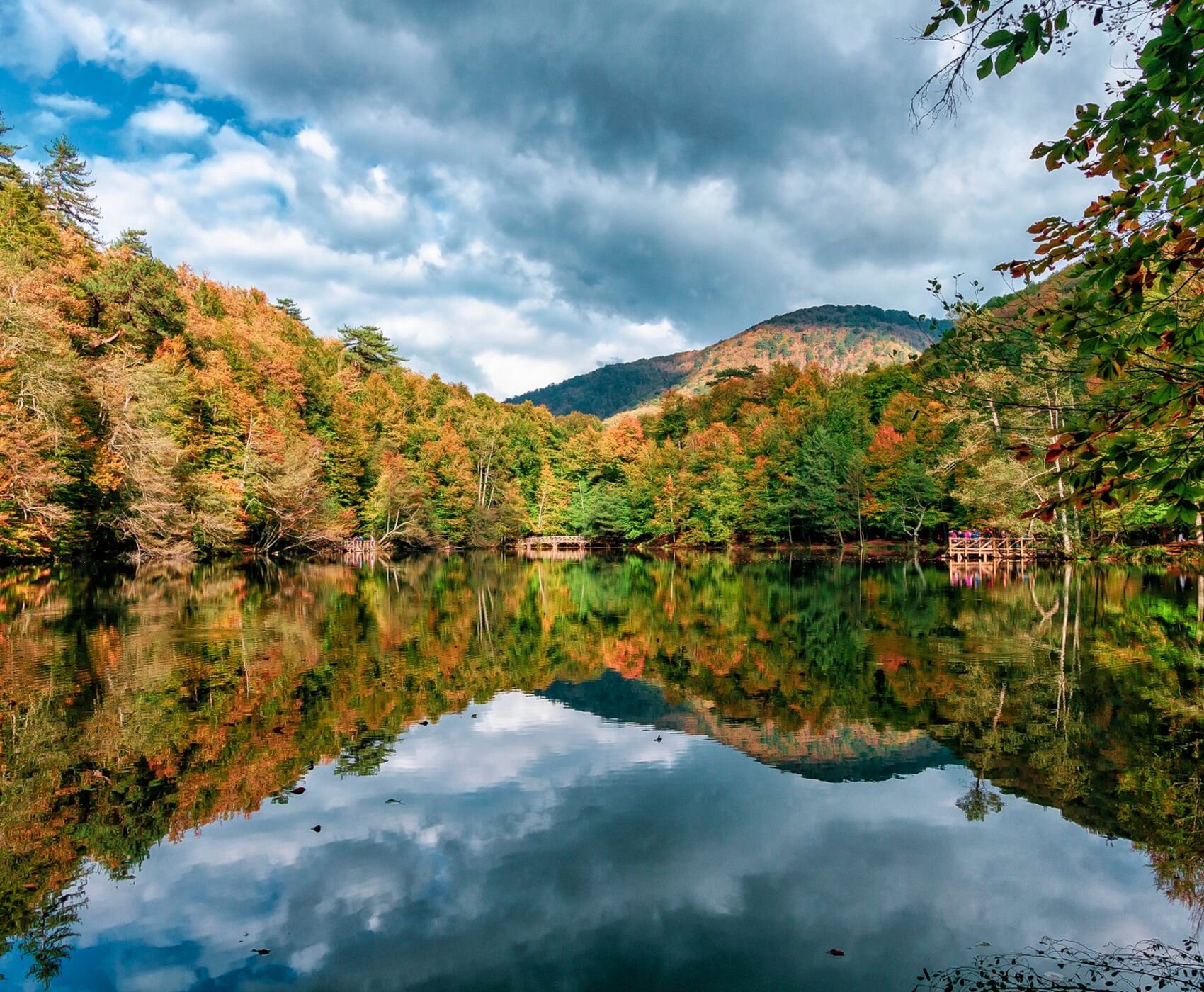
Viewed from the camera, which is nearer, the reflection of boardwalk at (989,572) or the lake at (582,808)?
the lake at (582,808)

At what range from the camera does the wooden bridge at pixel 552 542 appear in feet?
257

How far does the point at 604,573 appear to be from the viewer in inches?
1714

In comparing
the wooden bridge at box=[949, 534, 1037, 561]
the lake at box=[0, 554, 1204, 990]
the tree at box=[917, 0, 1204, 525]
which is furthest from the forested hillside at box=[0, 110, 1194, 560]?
the lake at box=[0, 554, 1204, 990]

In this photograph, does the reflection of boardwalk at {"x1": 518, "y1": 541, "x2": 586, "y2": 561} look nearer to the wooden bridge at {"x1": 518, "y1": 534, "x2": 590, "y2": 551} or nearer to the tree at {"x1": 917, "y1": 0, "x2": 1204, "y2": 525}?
the wooden bridge at {"x1": 518, "y1": 534, "x2": 590, "y2": 551}

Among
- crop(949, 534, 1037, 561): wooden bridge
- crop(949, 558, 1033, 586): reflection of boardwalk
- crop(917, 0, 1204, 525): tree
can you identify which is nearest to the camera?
crop(917, 0, 1204, 525): tree

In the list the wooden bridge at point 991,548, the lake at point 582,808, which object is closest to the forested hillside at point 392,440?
the wooden bridge at point 991,548

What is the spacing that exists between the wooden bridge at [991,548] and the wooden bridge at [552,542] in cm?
4045

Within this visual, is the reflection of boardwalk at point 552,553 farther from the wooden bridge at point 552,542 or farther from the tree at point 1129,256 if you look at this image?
the tree at point 1129,256

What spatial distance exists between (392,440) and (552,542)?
2123 centimetres

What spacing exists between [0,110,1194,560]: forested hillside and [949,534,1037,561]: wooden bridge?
83.3 inches

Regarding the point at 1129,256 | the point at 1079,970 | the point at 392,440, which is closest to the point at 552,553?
the point at 392,440

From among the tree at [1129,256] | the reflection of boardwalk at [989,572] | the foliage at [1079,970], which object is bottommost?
the reflection of boardwalk at [989,572]

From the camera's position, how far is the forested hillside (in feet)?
91.0

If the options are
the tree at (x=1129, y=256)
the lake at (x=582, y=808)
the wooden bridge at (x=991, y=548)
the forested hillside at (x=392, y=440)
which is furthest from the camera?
the wooden bridge at (x=991, y=548)
